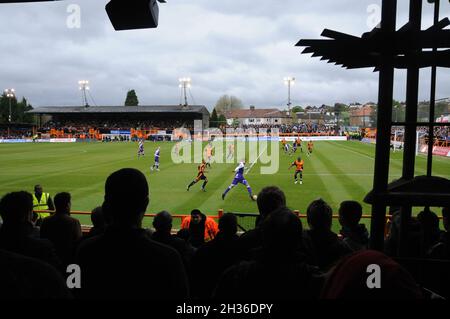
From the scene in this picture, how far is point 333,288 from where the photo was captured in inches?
62.7

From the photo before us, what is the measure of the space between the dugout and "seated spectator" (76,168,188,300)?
257 feet

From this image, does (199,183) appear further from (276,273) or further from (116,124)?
(116,124)

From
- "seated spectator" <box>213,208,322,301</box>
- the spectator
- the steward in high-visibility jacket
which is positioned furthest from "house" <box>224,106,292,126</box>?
"seated spectator" <box>213,208,322,301</box>

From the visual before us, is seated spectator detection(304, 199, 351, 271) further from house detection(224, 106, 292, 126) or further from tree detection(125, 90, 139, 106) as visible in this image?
house detection(224, 106, 292, 126)

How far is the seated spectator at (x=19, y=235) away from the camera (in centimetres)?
350

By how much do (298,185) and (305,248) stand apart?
1657 cm

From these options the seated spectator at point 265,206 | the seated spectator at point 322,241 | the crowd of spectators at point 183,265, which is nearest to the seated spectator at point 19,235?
the crowd of spectators at point 183,265

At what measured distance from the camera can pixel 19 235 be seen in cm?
352

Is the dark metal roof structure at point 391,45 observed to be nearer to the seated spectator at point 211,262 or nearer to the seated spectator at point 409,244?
the seated spectator at point 409,244

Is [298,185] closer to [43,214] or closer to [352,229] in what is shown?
[43,214]

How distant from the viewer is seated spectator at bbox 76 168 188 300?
7.06 ft
